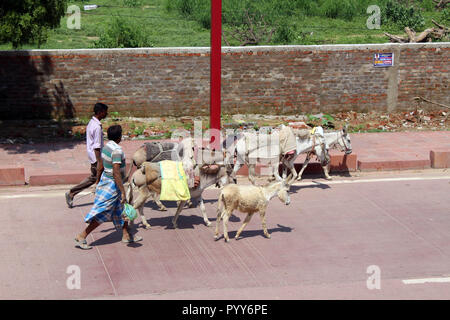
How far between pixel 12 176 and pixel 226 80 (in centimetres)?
716

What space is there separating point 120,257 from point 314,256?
2.71m

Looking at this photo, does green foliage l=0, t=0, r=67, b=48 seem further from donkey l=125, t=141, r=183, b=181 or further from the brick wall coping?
donkey l=125, t=141, r=183, b=181

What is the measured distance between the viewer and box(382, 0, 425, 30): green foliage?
2578 cm

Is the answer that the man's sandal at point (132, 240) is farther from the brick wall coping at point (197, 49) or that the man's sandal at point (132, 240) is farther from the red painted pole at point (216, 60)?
the brick wall coping at point (197, 49)

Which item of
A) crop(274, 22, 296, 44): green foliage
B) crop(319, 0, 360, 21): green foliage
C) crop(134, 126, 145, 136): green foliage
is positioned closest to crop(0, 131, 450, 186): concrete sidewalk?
crop(134, 126, 145, 136): green foliage

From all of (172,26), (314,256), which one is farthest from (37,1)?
(172,26)

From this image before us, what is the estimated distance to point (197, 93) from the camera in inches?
699

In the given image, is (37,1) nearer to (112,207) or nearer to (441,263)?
(112,207)

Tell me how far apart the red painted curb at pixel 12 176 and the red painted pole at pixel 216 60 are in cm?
389

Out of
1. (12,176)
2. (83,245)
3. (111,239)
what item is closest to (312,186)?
(111,239)

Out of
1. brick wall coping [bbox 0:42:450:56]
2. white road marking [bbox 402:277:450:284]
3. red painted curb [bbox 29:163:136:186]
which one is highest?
brick wall coping [bbox 0:42:450:56]

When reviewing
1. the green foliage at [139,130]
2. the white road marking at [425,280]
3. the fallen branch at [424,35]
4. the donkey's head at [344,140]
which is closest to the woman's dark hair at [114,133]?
the white road marking at [425,280]

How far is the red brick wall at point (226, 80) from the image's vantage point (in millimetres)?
16875

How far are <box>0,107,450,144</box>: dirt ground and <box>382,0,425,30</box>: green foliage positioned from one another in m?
7.87
